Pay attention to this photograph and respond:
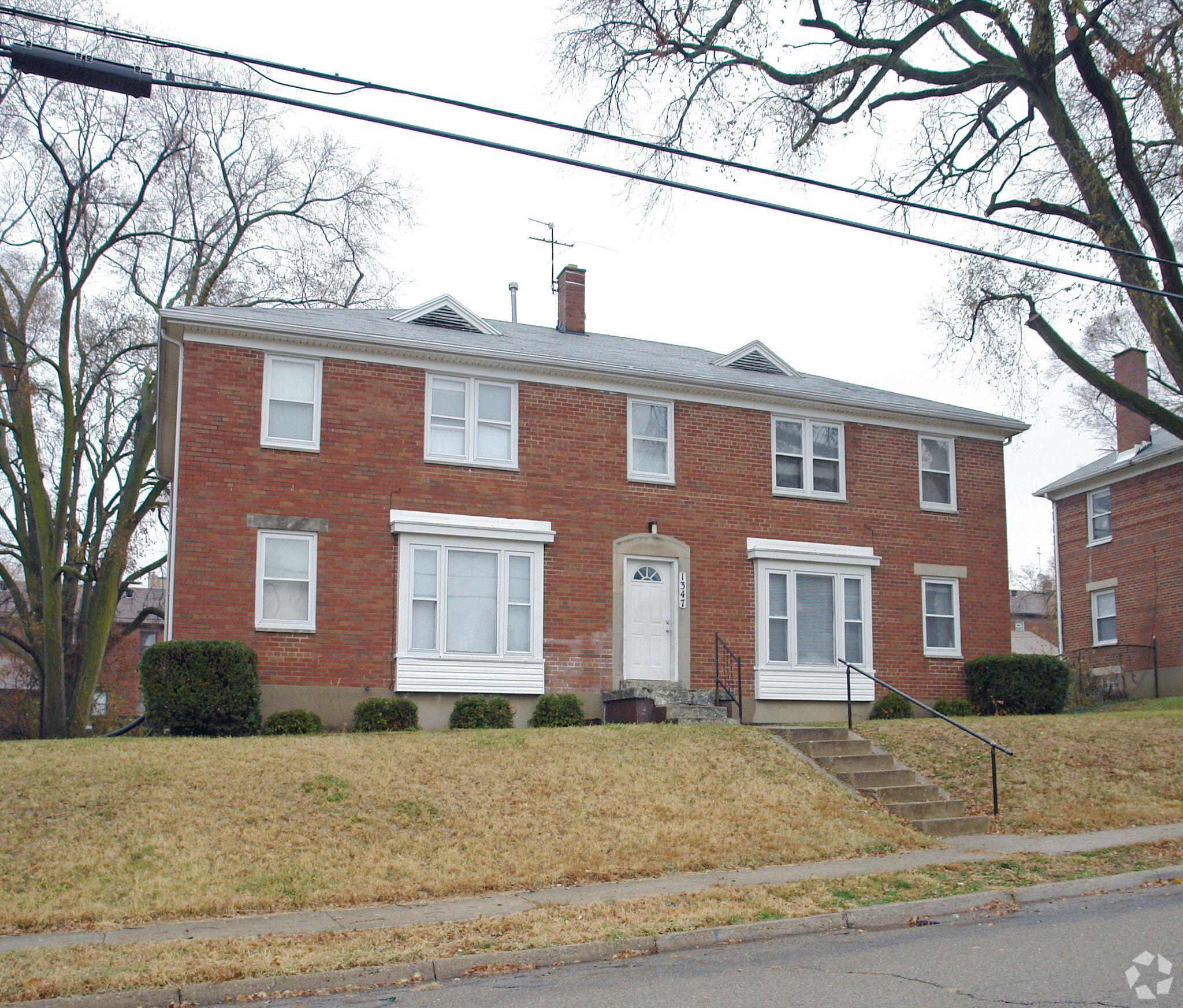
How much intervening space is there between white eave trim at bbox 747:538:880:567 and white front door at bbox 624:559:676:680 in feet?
5.72

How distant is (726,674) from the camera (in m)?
20.7

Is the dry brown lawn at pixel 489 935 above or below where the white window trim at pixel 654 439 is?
below

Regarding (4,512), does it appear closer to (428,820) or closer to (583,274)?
(583,274)

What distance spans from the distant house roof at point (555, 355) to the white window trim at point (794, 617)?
110 inches

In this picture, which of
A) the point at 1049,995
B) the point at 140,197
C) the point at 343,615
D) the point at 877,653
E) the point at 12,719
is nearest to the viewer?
the point at 1049,995

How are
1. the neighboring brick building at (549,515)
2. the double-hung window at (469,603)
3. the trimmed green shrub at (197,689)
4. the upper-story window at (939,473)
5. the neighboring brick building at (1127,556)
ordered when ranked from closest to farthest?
the trimmed green shrub at (197,689) < the neighboring brick building at (549,515) < the double-hung window at (469,603) < the upper-story window at (939,473) < the neighboring brick building at (1127,556)

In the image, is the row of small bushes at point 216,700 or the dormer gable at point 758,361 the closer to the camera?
the row of small bushes at point 216,700

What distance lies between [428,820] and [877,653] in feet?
39.1

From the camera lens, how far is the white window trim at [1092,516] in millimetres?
31516

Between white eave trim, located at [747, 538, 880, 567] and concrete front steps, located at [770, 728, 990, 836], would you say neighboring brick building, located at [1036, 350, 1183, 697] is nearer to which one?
white eave trim, located at [747, 538, 880, 567]

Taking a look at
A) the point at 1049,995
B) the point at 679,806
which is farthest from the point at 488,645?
the point at 1049,995

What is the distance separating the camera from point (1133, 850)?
477 inches

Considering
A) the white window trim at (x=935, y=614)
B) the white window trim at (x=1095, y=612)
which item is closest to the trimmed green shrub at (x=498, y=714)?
the white window trim at (x=935, y=614)

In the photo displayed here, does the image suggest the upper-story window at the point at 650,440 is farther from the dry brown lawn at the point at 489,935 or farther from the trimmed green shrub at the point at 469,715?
the dry brown lawn at the point at 489,935
